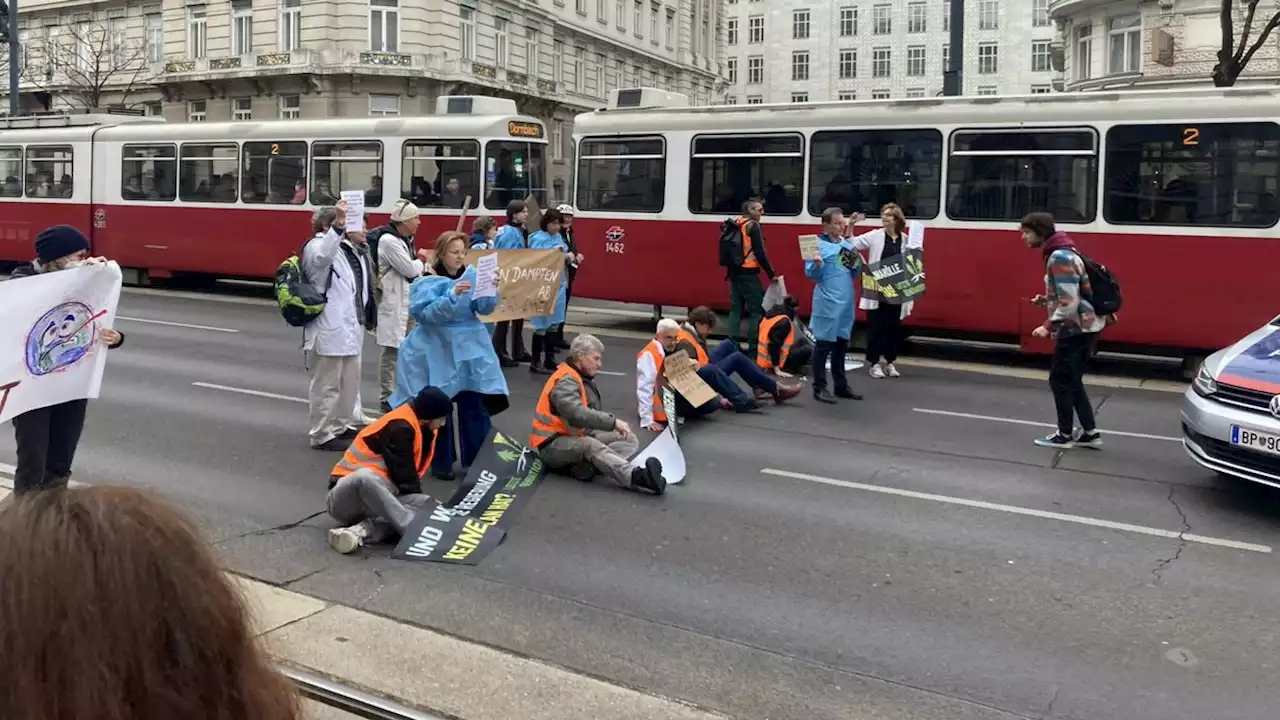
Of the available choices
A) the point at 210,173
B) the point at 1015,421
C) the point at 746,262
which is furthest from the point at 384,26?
the point at 1015,421

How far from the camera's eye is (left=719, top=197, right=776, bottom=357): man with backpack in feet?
44.0

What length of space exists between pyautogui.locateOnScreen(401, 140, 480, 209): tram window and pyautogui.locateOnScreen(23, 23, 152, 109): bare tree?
3349 cm

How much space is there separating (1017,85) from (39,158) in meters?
74.4

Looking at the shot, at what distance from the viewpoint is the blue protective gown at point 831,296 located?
11.1 metres

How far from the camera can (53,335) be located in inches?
241

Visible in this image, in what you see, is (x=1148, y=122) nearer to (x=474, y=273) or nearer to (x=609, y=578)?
(x=474, y=273)

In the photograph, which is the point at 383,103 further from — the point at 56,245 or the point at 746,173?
the point at 56,245

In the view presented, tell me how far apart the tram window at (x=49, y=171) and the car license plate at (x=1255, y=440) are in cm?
2282

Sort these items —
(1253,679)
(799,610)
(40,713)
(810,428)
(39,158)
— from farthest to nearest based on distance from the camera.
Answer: (39,158), (810,428), (799,610), (1253,679), (40,713)

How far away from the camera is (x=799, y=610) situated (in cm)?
559

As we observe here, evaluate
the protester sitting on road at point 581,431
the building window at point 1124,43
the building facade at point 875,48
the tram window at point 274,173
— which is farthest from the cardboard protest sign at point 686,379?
the building facade at point 875,48

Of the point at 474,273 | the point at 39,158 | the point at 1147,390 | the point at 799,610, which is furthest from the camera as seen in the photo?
the point at 39,158

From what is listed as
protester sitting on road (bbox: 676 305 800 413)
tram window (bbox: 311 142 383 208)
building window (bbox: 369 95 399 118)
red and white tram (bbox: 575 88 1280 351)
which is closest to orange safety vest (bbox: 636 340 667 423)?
protester sitting on road (bbox: 676 305 800 413)

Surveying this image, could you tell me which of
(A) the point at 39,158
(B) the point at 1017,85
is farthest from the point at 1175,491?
(B) the point at 1017,85
